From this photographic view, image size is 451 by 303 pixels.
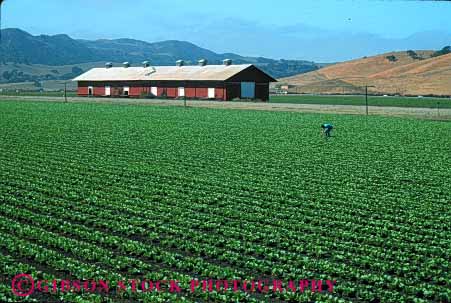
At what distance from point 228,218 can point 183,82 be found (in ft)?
209

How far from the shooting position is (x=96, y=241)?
11.1 metres

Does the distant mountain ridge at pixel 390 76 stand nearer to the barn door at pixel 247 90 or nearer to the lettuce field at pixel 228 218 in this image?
the barn door at pixel 247 90

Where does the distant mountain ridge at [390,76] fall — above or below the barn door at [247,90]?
above

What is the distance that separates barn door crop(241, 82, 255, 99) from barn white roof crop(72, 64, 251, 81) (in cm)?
198

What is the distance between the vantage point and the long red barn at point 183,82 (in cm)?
7231

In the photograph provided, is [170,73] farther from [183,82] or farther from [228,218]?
[228,218]

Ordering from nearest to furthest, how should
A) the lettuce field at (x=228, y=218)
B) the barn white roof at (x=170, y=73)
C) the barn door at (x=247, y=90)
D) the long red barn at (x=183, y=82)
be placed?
1. the lettuce field at (x=228, y=218)
2. the long red barn at (x=183, y=82)
3. the barn door at (x=247, y=90)
4. the barn white roof at (x=170, y=73)

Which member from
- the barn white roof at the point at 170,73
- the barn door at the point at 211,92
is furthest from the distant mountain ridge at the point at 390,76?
the barn door at the point at 211,92

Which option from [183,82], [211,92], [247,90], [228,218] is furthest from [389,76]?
[228,218]

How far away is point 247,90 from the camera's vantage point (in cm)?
7369

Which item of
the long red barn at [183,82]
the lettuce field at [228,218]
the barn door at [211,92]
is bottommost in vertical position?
the lettuce field at [228,218]

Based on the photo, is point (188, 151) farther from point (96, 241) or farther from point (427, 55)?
point (427, 55)

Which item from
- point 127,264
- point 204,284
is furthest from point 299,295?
point 127,264

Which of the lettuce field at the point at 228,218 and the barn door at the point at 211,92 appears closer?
the lettuce field at the point at 228,218
